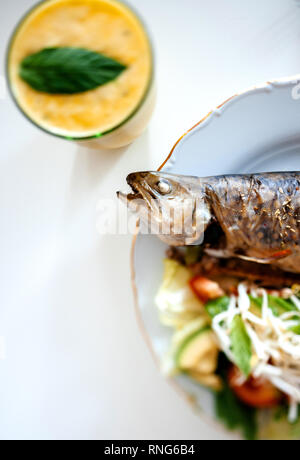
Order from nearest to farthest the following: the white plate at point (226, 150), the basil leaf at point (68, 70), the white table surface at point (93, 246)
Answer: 1. the basil leaf at point (68, 70)
2. the white plate at point (226, 150)
3. the white table surface at point (93, 246)

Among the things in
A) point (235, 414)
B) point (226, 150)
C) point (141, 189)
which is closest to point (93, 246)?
point (141, 189)

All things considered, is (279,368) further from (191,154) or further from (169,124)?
(169,124)

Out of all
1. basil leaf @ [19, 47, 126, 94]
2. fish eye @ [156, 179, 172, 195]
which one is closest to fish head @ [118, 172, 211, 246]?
fish eye @ [156, 179, 172, 195]

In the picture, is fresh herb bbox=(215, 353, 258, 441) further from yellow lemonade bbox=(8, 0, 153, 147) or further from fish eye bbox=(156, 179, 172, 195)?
yellow lemonade bbox=(8, 0, 153, 147)

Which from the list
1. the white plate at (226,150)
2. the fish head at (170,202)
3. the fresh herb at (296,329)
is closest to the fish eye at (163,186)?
the fish head at (170,202)

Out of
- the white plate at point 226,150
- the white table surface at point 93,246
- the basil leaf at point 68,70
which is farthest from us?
the white table surface at point 93,246

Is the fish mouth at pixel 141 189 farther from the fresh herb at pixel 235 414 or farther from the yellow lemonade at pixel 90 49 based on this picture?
the fresh herb at pixel 235 414
